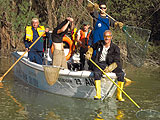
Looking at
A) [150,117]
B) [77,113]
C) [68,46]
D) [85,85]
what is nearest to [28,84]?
[68,46]

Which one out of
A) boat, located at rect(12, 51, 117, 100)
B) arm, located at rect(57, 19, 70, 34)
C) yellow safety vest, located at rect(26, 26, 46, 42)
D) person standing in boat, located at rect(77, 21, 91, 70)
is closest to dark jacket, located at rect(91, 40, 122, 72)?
boat, located at rect(12, 51, 117, 100)

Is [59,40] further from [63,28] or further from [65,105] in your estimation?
[65,105]

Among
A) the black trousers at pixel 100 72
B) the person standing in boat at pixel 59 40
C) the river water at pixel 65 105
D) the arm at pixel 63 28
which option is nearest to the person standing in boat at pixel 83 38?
the person standing in boat at pixel 59 40

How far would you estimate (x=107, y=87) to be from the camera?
8.71 m

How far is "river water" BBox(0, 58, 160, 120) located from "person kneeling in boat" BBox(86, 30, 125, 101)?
54 cm

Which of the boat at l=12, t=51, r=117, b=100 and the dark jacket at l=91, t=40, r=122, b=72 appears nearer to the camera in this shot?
Result: the dark jacket at l=91, t=40, r=122, b=72

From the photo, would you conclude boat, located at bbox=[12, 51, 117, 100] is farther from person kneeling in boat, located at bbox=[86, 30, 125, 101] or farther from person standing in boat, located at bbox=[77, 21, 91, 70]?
person standing in boat, located at bbox=[77, 21, 91, 70]

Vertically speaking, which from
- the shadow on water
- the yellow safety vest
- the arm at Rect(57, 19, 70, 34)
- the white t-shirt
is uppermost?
the arm at Rect(57, 19, 70, 34)

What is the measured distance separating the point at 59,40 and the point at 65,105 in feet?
5.87

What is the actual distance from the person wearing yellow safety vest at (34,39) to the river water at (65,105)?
0.86 metres

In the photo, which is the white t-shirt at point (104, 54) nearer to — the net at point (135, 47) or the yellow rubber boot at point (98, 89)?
the yellow rubber boot at point (98, 89)

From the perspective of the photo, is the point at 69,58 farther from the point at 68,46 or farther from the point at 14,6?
the point at 14,6

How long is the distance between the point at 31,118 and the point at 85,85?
5.94 ft

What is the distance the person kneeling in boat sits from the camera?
27.5 ft
